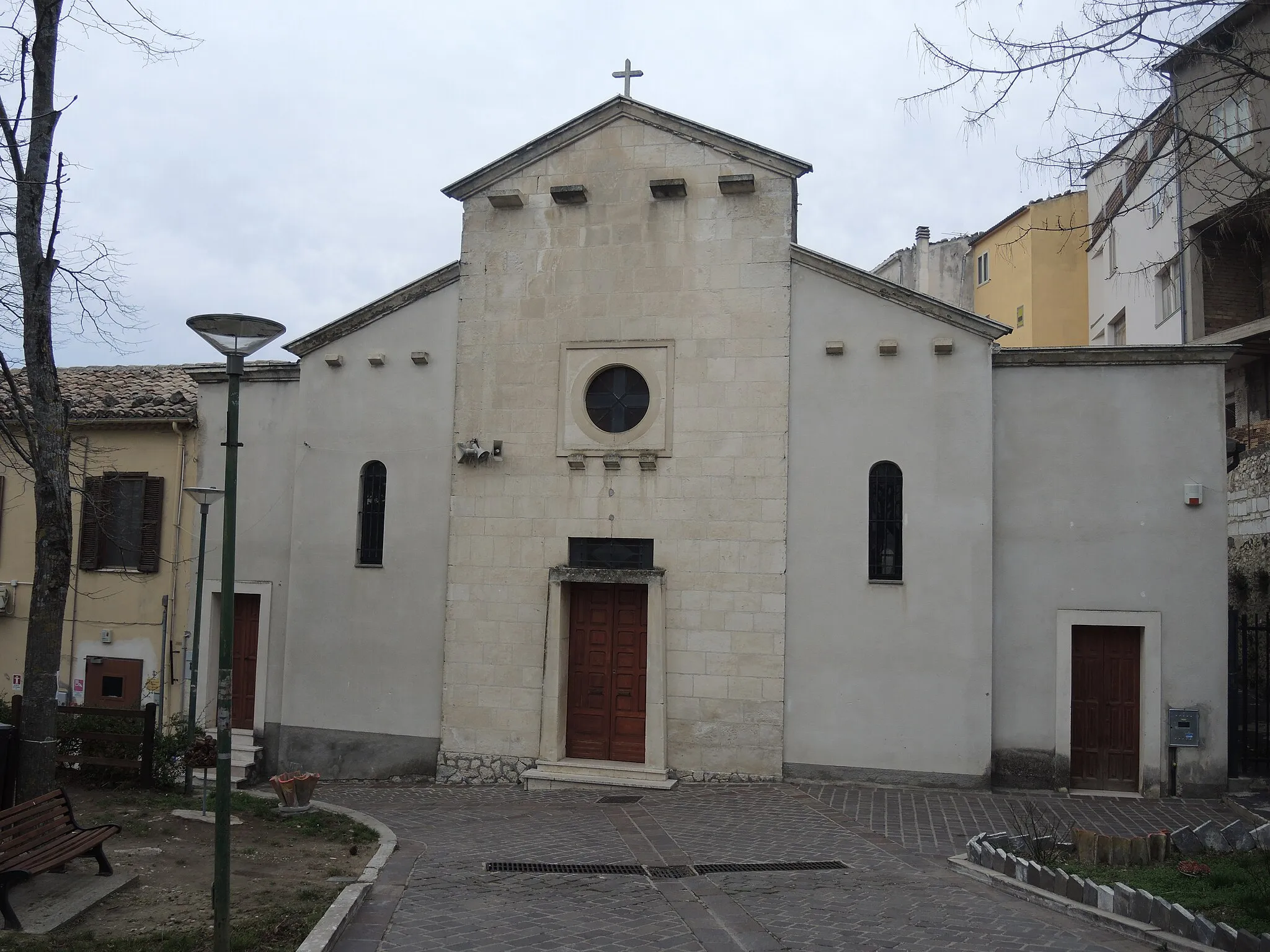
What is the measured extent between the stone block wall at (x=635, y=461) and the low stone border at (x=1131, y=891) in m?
4.34

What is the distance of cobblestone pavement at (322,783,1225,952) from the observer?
7.21 meters

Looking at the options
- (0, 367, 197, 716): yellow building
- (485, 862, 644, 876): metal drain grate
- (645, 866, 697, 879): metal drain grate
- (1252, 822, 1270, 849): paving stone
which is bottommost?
(485, 862, 644, 876): metal drain grate

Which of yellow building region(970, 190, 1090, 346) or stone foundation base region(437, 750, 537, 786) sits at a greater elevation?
yellow building region(970, 190, 1090, 346)

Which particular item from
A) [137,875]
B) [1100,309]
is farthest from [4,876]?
[1100,309]

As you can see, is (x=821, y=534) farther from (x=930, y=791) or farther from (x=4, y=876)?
(x=4, y=876)

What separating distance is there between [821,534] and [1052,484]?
117 inches

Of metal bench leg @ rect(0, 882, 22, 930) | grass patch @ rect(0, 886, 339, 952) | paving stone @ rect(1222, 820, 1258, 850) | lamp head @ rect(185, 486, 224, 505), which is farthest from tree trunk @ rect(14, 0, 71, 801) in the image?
paving stone @ rect(1222, 820, 1258, 850)

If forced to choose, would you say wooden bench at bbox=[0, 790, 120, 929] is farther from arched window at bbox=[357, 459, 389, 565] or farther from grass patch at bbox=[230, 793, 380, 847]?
arched window at bbox=[357, 459, 389, 565]

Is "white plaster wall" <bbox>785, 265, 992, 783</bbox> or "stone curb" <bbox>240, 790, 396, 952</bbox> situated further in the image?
"white plaster wall" <bbox>785, 265, 992, 783</bbox>

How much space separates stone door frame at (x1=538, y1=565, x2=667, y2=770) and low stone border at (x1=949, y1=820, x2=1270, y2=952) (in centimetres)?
477

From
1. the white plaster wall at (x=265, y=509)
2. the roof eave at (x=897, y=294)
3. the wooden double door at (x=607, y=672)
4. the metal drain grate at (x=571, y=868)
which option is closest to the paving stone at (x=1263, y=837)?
the metal drain grate at (x=571, y=868)

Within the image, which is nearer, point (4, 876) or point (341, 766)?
point (4, 876)

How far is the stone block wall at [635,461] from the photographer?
13.5 m

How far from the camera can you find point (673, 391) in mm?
14000
